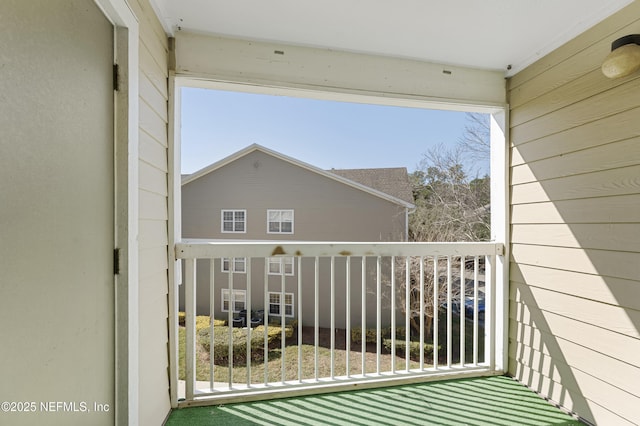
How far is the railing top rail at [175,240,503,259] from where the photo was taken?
194cm

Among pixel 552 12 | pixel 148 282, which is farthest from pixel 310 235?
pixel 552 12

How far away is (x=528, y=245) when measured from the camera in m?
2.15

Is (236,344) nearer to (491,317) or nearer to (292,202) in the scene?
(292,202)

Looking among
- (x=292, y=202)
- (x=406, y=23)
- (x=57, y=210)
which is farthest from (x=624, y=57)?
(x=292, y=202)

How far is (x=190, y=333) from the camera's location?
192cm

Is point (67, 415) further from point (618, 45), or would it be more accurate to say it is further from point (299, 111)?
point (299, 111)

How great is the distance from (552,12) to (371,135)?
348 centimetres

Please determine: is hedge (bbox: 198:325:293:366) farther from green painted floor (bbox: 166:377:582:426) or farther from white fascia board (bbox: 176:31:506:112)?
white fascia board (bbox: 176:31:506:112)

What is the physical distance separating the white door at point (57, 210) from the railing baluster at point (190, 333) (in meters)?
0.71

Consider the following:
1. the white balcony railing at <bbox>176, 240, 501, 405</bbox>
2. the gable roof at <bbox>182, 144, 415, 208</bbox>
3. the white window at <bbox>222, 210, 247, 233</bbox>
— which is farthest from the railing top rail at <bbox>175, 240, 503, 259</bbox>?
the white window at <bbox>222, 210, 247, 233</bbox>

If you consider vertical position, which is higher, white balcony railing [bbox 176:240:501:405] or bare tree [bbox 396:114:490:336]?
bare tree [bbox 396:114:490:336]

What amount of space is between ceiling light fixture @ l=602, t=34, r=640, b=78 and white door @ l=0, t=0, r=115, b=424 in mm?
2339

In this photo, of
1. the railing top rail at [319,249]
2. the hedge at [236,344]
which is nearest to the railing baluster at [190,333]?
the railing top rail at [319,249]

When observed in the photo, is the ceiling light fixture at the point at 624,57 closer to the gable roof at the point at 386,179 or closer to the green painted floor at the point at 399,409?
the green painted floor at the point at 399,409
